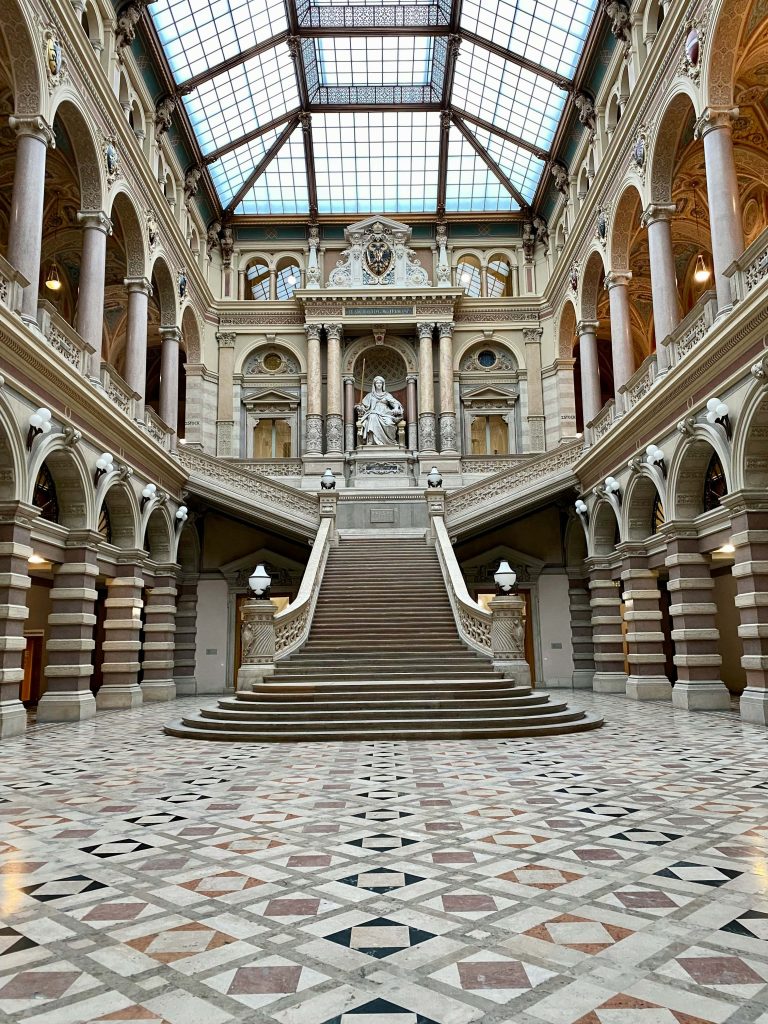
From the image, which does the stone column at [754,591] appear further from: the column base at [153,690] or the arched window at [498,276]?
the arched window at [498,276]

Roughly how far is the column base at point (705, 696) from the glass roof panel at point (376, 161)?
75.4 feet

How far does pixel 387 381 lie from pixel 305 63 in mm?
11603

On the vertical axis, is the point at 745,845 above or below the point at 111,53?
below

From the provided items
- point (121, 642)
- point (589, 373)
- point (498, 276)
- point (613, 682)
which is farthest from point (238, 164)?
point (613, 682)

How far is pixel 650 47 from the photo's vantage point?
55.6 ft

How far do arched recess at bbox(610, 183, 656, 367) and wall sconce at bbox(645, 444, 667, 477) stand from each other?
6585mm

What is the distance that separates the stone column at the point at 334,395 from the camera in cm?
2789

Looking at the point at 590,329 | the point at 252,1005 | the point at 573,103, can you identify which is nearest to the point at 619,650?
the point at 590,329

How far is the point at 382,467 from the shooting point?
27438 mm

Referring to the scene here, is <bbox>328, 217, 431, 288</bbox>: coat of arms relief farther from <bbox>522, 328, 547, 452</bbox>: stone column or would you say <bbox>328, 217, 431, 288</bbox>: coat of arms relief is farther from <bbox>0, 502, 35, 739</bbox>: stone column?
<bbox>0, 502, 35, 739</bbox>: stone column

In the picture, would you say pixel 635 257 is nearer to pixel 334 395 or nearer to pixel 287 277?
pixel 334 395

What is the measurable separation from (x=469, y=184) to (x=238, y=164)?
9.12 metres

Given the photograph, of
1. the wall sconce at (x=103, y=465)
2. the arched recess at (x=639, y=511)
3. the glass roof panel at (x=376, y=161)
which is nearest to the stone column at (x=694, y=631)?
the arched recess at (x=639, y=511)

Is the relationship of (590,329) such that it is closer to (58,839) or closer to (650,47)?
(650,47)
